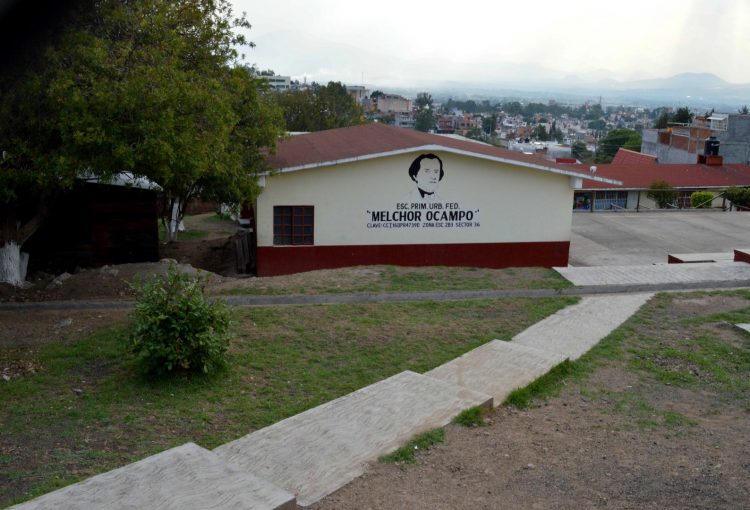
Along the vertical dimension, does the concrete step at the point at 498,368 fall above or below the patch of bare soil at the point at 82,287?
above

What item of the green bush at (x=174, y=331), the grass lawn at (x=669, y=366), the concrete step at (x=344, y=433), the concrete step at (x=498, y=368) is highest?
the green bush at (x=174, y=331)

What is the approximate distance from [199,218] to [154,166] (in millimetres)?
21365

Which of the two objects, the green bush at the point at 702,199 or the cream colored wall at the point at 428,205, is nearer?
Result: the cream colored wall at the point at 428,205

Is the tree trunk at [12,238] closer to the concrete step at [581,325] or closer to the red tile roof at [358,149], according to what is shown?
the red tile roof at [358,149]

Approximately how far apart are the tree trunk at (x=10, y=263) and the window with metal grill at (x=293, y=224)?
5720 mm

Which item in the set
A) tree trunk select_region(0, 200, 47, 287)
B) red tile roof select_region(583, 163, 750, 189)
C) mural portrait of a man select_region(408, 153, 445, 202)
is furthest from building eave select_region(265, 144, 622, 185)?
red tile roof select_region(583, 163, 750, 189)

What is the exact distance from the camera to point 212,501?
5.28 metres

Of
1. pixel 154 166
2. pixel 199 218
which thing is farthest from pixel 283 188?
pixel 199 218

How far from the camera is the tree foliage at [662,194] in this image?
3950 cm

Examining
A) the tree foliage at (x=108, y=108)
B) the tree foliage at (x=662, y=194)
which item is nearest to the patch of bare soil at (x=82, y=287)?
the tree foliage at (x=108, y=108)

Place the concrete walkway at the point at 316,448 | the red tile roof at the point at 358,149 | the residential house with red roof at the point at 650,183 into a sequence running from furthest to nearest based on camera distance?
the residential house with red roof at the point at 650,183 → the red tile roof at the point at 358,149 → the concrete walkway at the point at 316,448

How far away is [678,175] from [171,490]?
43.9 m

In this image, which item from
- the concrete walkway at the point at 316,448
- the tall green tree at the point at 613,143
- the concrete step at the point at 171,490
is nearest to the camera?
the concrete step at the point at 171,490

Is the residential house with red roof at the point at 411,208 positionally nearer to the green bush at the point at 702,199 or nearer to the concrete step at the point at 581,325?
the concrete step at the point at 581,325
